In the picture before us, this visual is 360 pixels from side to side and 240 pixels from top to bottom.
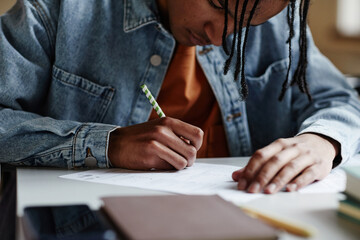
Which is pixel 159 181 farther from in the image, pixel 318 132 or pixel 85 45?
pixel 85 45

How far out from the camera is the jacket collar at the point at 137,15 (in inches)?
46.3

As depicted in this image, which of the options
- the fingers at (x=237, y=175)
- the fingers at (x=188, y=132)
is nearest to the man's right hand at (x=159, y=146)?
the fingers at (x=188, y=132)

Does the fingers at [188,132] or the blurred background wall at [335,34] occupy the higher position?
the fingers at [188,132]

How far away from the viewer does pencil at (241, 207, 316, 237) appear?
0.52 meters

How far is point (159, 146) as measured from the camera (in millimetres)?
907

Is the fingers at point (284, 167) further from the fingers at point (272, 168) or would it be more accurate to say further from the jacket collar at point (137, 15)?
the jacket collar at point (137, 15)

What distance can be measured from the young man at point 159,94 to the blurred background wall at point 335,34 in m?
2.35

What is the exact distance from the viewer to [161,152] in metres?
0.90

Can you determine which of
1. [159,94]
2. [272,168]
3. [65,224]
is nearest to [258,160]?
[272,168]

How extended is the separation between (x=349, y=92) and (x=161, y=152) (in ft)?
2.21

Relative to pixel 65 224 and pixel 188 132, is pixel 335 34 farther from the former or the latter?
pixel 65 224

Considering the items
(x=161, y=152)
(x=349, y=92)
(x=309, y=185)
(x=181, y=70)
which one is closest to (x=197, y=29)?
(x=181, y=70)

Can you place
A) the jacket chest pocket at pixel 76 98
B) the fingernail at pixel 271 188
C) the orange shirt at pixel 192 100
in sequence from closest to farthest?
1. the fingernail at pixel 271 188
2. the jacket chest pocket at pixel 76 98
3. the orange shirt at pixel 192 100

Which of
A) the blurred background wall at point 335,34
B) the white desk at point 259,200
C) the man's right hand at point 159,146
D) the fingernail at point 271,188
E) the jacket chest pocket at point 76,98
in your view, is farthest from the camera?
the blurred background wall at point 335,34
